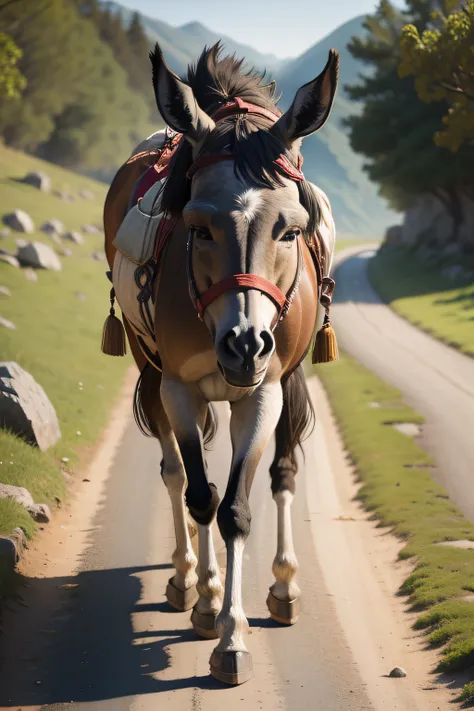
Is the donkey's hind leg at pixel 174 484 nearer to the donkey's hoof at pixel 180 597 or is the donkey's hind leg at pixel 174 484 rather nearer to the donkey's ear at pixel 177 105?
the donkey's hoof at pixel 180 597

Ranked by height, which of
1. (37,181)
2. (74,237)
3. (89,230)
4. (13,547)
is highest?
(13,547)

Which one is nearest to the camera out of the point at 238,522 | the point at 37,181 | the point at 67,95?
the point at 238,522

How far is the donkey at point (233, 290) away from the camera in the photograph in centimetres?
508

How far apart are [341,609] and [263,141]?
3468 millimetres

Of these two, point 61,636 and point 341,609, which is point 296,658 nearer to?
point 341,609

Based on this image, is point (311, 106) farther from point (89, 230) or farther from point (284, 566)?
point (89, 230)

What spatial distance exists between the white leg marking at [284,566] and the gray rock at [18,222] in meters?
25.4

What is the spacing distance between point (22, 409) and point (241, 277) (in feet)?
18.0

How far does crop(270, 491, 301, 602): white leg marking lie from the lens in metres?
6.59

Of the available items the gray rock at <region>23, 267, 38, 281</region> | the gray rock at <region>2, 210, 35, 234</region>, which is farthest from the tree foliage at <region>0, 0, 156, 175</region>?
the gray rock at <region>23, 267, 38, 281</region>

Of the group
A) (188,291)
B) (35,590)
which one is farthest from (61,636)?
(188,291)

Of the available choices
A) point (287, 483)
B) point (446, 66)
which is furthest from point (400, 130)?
point (287, 483)

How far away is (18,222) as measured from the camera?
30.8 metres

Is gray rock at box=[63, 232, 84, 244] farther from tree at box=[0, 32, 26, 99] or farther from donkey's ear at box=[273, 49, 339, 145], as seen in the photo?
donkey's ear at box=[273, 49, 339, 145]
